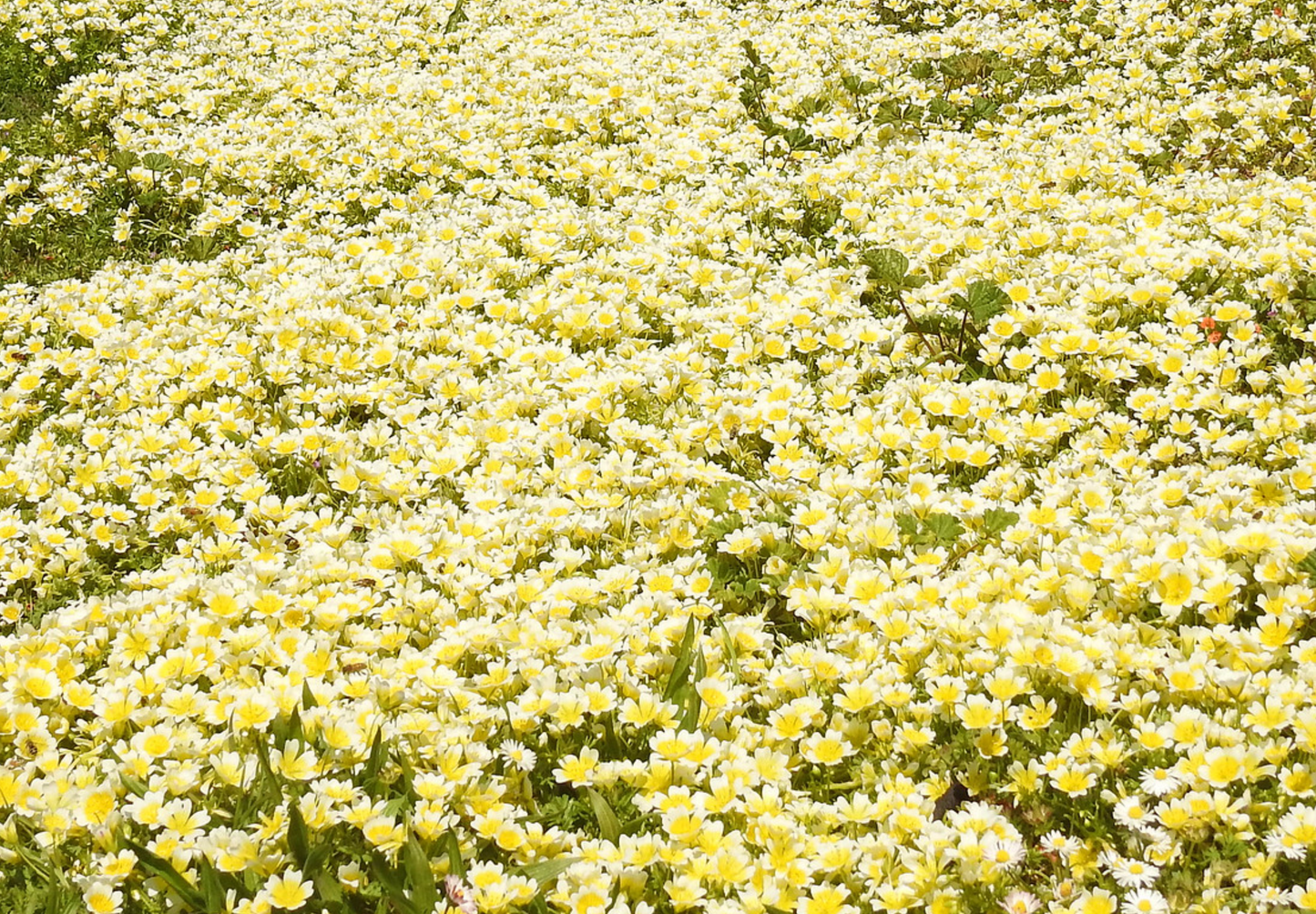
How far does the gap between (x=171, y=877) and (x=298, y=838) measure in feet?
1.11

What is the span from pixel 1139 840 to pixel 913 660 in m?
0.95

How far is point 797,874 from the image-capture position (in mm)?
3072

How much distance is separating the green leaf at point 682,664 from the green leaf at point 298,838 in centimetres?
126

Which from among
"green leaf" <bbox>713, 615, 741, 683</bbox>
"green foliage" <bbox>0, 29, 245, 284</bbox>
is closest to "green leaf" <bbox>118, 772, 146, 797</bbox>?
"green leaf" <bbox>713, 615, 741, 683</bbox>

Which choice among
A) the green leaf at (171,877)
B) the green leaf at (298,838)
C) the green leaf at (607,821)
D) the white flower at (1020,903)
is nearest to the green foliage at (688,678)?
the green leaf at (607,821)

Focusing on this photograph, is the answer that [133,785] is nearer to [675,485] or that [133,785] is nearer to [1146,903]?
[675,485]

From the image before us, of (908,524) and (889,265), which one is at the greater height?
(889,265)

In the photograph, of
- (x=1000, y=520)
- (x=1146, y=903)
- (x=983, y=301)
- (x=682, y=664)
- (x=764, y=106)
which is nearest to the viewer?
(x=1146, y=903)

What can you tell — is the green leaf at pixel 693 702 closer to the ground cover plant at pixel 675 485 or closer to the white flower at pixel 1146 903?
the ground cover plant at pixel 675 485

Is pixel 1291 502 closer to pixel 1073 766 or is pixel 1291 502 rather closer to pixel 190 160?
pixel 1073 766

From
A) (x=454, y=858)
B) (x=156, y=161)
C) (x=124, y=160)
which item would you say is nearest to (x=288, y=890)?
(x=454, y=858)

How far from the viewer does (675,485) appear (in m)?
4.99

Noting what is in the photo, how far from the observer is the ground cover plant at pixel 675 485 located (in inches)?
125

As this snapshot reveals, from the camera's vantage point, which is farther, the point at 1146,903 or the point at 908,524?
the point at 908,524
